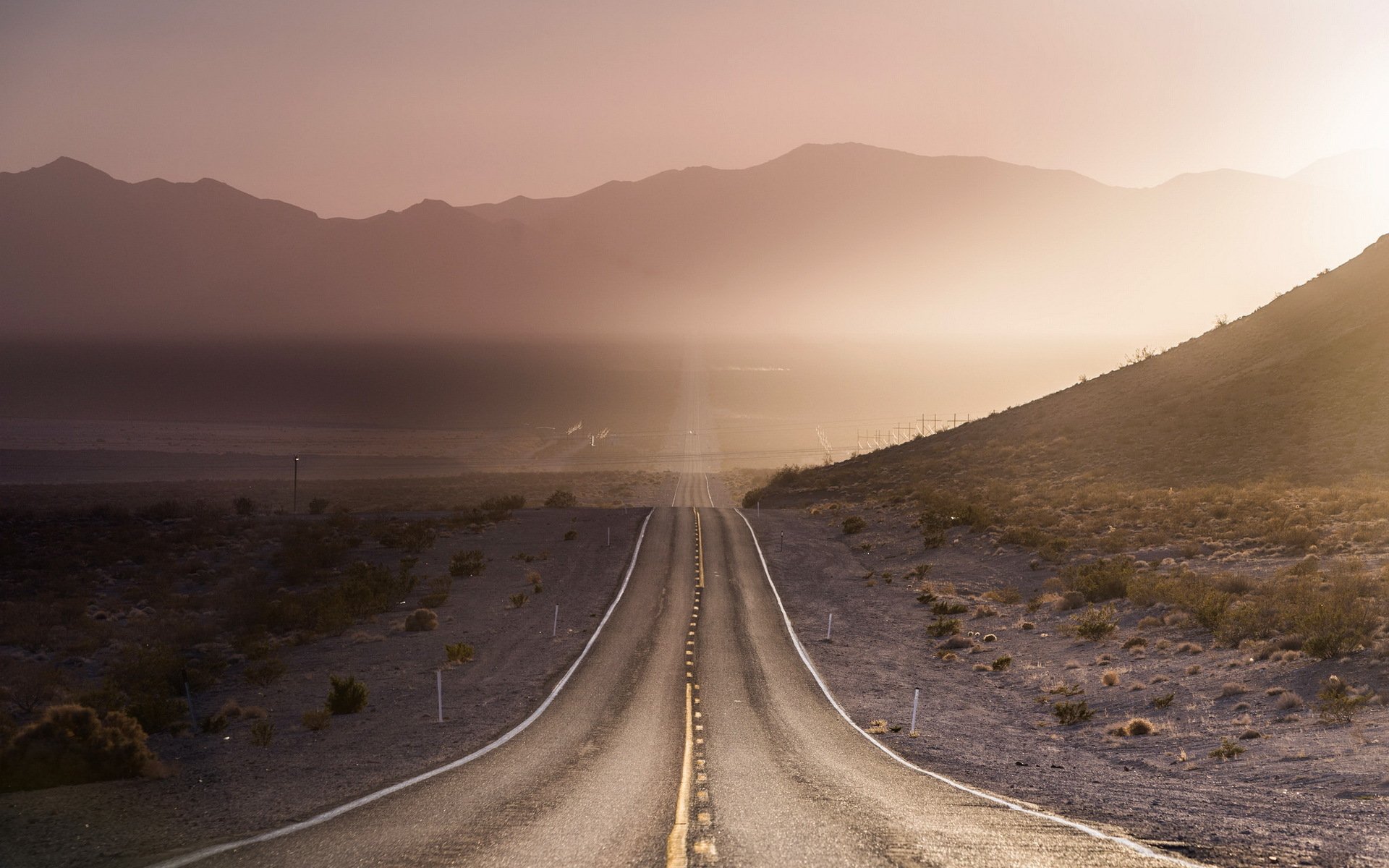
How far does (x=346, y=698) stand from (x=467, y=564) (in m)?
19.7

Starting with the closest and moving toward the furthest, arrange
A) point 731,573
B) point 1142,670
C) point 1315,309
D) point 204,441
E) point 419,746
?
point 419,746 < point 1142,670 < point 731,573 < point 1315,309 < point 204,441

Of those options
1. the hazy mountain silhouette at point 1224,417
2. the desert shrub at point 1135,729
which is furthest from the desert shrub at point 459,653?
the hazy mountain silhouette at point 1224,417

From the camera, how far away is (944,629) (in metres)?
28.0

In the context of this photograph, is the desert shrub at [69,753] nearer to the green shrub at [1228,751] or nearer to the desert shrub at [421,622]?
the desert shrub at [421,622]

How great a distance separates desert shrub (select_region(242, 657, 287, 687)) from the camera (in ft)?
74.0

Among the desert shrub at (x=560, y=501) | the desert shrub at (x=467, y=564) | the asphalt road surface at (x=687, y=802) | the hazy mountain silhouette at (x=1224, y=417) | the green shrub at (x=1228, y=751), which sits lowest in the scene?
the green shrub at (x=1228, y=751)

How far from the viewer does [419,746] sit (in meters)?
16.4

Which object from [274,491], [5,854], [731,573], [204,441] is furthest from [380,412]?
[5,854]

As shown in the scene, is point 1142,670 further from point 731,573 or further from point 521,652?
point 731,573

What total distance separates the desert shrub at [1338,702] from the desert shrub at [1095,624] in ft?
25.7

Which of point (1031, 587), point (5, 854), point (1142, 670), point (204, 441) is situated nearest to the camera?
point (5, 854)

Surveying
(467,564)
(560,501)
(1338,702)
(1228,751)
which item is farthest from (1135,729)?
(560,501)

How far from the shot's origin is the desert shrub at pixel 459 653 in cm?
2450

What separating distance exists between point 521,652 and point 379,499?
57381mm
